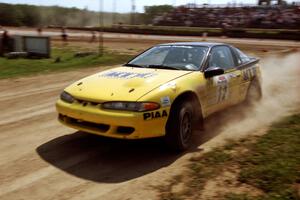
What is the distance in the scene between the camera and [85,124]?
16.5ft

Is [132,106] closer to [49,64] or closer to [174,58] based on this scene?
[174,58]

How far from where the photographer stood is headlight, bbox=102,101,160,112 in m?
4.69

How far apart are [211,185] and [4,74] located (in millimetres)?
9976

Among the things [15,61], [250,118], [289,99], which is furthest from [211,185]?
[15,61]

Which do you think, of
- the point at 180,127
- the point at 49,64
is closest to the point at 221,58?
the point at 180,127

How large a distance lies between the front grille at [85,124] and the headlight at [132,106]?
24cm

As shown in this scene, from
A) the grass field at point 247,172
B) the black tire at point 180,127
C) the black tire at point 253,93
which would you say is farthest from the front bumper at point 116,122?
the black tire at point 253,93

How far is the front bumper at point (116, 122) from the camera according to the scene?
15.3ft

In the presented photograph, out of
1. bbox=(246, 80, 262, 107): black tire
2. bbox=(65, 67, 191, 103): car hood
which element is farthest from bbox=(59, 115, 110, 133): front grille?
bbox=(246, 80, 262, 107): black tire

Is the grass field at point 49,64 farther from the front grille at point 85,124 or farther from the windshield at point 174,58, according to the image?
the front grille at point 85,124

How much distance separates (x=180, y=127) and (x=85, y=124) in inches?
47.1

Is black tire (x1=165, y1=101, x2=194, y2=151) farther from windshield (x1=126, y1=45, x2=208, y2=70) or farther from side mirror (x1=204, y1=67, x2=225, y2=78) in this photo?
windshield (x1=126, y1=45, x2=208, y2=70)

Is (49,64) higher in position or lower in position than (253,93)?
lower

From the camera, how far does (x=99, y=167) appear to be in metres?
4.69
